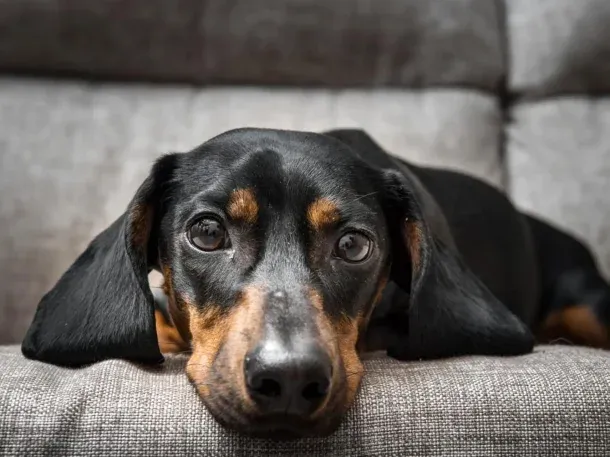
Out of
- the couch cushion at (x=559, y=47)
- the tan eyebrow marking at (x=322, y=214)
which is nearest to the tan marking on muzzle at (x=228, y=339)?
the tan eyebrow marking at (x=322, y=214)

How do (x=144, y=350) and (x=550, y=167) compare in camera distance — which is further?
(x=550, y=167)

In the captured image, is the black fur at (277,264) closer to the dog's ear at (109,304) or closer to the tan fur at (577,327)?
the dog's ear at (109,304)

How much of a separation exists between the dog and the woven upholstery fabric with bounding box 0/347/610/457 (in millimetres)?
46

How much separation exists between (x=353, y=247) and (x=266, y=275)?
0.27m

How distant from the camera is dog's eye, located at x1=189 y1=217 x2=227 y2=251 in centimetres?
162

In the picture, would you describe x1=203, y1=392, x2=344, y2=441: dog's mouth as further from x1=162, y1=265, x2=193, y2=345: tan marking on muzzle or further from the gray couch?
the gray couch

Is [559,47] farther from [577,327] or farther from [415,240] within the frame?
[415,240]

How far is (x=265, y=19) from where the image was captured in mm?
2922

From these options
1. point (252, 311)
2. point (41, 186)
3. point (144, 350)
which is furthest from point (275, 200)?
point (41, 186)

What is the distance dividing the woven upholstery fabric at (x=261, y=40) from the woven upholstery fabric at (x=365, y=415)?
5.58ft

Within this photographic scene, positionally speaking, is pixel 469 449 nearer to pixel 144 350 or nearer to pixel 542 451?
pixel 542 451

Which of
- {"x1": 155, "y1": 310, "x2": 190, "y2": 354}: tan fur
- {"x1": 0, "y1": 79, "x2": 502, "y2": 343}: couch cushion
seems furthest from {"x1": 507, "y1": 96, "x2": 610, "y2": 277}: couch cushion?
{"x1": 155, "y1": 310, "x2": 190, "y2": 354}: tan fur

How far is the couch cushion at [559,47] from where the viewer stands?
119 inches

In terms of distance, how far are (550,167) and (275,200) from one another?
1783 mm
